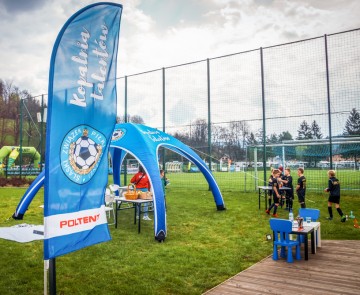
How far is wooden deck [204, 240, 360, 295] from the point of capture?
13.6 ft

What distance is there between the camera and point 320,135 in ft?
48.5

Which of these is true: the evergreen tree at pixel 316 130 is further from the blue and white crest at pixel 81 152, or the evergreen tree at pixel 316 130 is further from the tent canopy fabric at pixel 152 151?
the blue and white crest at pixel 81 152

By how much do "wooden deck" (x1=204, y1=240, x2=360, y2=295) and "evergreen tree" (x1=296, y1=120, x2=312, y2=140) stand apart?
992 cm

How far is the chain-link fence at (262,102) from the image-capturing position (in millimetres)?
13852

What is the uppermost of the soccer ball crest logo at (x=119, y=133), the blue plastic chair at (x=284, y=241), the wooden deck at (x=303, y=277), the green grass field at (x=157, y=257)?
the soccer ball crest logo at (x=119, y=133)

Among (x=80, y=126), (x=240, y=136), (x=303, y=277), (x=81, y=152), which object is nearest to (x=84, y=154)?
(x=81, y=152)

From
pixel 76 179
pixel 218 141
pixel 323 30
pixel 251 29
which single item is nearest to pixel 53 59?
pixel 76 179

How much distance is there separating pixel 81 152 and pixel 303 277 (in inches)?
143

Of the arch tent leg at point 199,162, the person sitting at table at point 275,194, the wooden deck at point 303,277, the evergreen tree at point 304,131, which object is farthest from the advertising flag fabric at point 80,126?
the evergreen tree at point 304,131

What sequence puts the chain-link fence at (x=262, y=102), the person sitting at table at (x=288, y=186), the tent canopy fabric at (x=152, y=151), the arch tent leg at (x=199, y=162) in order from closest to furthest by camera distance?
the tent canopy fabric at (x=152, y=151) < the arch tent leg at (x=199, y=162) < the person sitting at table at (x=288, y=186) < the chain-link fence at (x=262, y=102)

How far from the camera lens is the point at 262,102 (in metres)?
15.6

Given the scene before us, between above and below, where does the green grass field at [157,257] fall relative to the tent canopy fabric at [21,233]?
below

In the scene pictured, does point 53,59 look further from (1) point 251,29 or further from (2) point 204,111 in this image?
(2) point 204,111

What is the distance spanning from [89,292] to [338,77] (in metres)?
13.2
